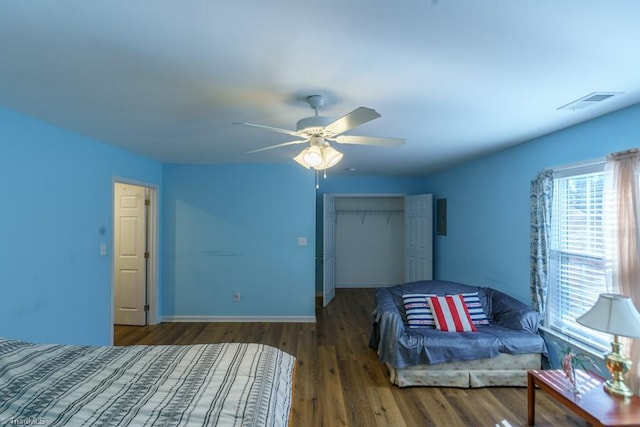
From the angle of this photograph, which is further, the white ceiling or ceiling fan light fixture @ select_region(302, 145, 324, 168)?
ceiling fan light fixture @ select_region(302, 145, 324, 168)

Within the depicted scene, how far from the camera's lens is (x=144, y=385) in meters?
1.64

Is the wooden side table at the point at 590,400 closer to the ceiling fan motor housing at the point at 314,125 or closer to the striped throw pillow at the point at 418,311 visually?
the striped throw pillow at the point at 418,311

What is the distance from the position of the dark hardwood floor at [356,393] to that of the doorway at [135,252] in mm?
351

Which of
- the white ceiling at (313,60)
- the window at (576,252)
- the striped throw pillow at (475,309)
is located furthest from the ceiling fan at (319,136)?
the striped throw pillow at (475,309)

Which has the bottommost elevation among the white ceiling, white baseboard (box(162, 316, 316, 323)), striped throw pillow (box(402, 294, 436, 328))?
white baseboard (box(162, 316, 316, 323))

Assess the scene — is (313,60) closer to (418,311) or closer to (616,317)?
(616,317)

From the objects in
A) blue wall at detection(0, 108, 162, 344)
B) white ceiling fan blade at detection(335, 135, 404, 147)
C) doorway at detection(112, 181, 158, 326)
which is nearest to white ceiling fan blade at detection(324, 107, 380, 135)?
white ceiling fan blade at detection(335, 135, 404, 147)

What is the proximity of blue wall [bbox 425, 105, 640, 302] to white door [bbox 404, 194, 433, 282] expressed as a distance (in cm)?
25

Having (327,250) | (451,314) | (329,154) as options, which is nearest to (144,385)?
(329,154)

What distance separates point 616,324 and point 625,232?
0.67 m

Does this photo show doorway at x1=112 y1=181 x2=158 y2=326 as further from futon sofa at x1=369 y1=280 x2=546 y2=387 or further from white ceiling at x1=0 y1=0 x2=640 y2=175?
futon sofa at x1=369 y1=280 x2=546 y2=387

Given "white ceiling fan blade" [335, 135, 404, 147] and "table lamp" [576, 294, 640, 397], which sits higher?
"white ceiling fan blade" [335, 135, 404, 147]

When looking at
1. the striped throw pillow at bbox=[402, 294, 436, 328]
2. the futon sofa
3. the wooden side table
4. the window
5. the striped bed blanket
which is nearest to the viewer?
the striped bed blanket

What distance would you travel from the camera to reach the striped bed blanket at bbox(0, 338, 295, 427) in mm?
1367
